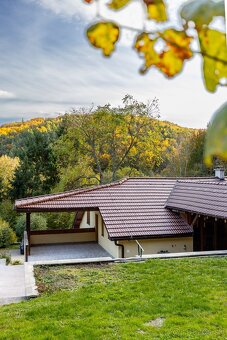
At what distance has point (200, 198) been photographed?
45.9ft

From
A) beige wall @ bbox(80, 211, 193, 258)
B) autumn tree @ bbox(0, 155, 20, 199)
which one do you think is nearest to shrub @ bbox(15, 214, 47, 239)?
autumn tree @ bbox(0, 155, 20, 199)

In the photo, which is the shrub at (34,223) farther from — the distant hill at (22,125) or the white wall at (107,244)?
the distant hill at (22,125)

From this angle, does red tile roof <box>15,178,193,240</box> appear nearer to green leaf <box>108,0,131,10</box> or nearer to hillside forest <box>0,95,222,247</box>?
hillside forest <box>0,95,222,247</box>

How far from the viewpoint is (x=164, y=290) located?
23.6ft

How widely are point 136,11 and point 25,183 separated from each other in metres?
25.6

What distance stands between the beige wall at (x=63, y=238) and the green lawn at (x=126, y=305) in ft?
22.0

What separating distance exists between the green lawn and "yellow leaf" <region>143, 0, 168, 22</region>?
17.0 ft

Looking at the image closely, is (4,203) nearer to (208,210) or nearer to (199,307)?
(208,210)

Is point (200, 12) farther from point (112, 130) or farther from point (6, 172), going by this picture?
Answer: point (6, 172)

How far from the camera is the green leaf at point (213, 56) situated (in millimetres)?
502

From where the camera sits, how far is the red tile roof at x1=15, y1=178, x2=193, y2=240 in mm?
13007

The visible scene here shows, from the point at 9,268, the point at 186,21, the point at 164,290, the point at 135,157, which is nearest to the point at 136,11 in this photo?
the point at 186,21

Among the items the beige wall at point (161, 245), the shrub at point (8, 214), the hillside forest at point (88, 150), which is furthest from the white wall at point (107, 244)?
the hillside forest at point (88, 150)

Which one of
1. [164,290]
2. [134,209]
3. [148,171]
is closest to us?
[164,290]
